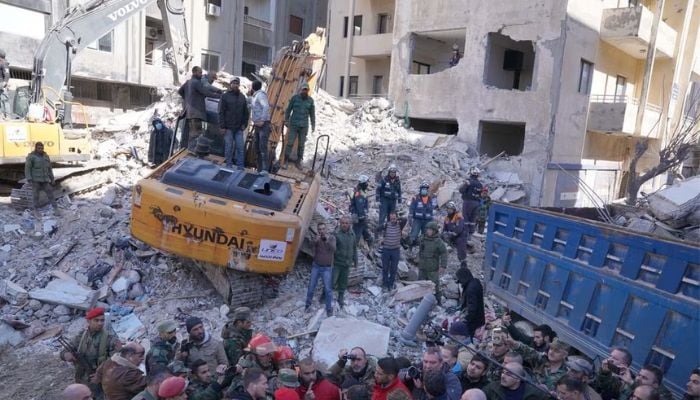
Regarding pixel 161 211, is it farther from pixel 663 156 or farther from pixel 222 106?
pixel 663 156

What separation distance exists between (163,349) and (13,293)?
4107 millimetres

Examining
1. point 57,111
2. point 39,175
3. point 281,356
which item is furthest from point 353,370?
point 57,111

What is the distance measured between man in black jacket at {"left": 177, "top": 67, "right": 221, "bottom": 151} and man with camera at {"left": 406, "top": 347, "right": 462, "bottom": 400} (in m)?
5.35

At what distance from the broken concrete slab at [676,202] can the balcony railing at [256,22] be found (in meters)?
24.6

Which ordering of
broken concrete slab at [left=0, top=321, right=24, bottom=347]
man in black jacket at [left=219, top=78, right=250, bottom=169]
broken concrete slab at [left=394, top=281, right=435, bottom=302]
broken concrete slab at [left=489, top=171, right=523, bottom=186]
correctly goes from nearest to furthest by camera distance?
1. broken concrete slab at [left=0, top=321, right=24, bottom=347]
2. man in black jacket at [left=219, top=78, right=250, bottom=169]
3. broken concrete slab at [left=394, top=281, right=435, bottom=302]
4. broken concrete slab at [left=489, top=171, right=523, bottom=186]

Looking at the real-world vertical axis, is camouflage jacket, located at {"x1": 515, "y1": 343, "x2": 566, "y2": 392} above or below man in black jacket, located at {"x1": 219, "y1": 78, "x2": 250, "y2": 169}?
below

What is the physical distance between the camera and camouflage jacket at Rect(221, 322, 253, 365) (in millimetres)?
4773

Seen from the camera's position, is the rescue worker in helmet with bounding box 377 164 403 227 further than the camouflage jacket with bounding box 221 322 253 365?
Yes

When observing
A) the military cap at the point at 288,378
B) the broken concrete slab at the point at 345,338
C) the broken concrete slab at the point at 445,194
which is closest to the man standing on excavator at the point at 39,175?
the broken concrete slab at the point at 345,338

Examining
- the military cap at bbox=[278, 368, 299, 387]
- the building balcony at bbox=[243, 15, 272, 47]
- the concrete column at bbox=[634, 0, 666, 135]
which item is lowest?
the military cap at bbox=[278, 368, 299, 387]

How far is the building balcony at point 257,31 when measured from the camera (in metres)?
26.5

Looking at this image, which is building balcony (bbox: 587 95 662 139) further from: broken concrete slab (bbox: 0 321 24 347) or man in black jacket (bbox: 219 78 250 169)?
broken concrete slab (bbox: 0 321 24 347)

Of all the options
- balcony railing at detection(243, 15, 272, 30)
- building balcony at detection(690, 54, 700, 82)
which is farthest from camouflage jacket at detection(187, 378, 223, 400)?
balcony railing at detection(243, 15, 272, 30)

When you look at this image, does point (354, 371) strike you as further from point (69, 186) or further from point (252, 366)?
point (69, 186)
